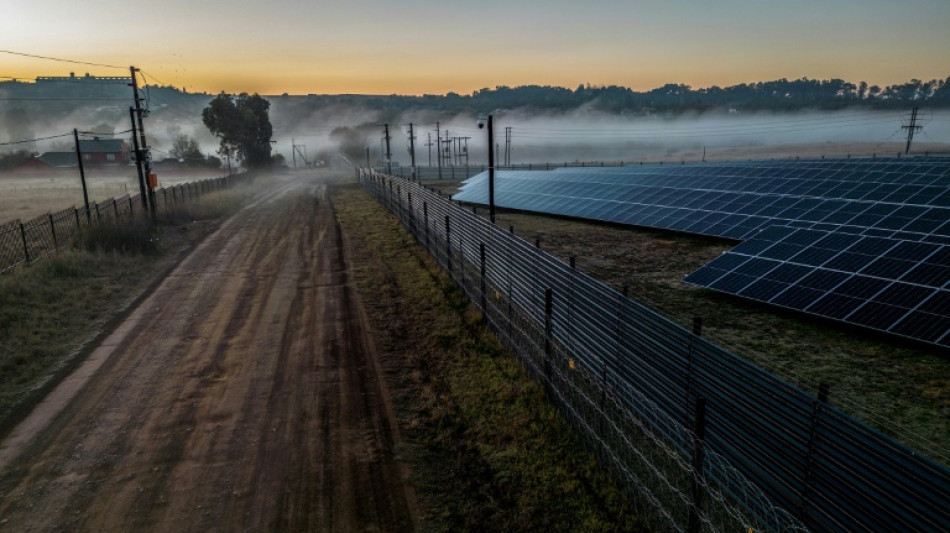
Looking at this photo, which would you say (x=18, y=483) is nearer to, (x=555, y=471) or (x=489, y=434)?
(x=489, y=434)

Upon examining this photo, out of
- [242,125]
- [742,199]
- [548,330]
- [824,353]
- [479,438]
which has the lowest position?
[824,353]

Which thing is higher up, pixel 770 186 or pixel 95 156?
Result: pixel 95 156

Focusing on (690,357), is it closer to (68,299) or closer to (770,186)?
(68,299)

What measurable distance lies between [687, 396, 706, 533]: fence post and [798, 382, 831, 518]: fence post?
876mm

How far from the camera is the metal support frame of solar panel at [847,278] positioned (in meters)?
12.0

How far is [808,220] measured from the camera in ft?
72.8

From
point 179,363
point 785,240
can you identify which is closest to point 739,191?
point 785,240

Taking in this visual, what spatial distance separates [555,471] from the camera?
7.19 m

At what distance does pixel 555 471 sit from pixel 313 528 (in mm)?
3251

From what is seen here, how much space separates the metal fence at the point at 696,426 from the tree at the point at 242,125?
10428cm

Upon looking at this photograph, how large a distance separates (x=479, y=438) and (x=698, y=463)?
Answer: 141 inches

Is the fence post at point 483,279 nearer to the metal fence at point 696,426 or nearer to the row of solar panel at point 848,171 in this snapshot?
the metal fence at point 696,426

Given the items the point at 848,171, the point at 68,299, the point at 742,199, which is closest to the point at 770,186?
the point at 742,199

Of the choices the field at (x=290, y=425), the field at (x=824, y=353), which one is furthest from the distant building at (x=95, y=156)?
the field at (x=824, y=353)
